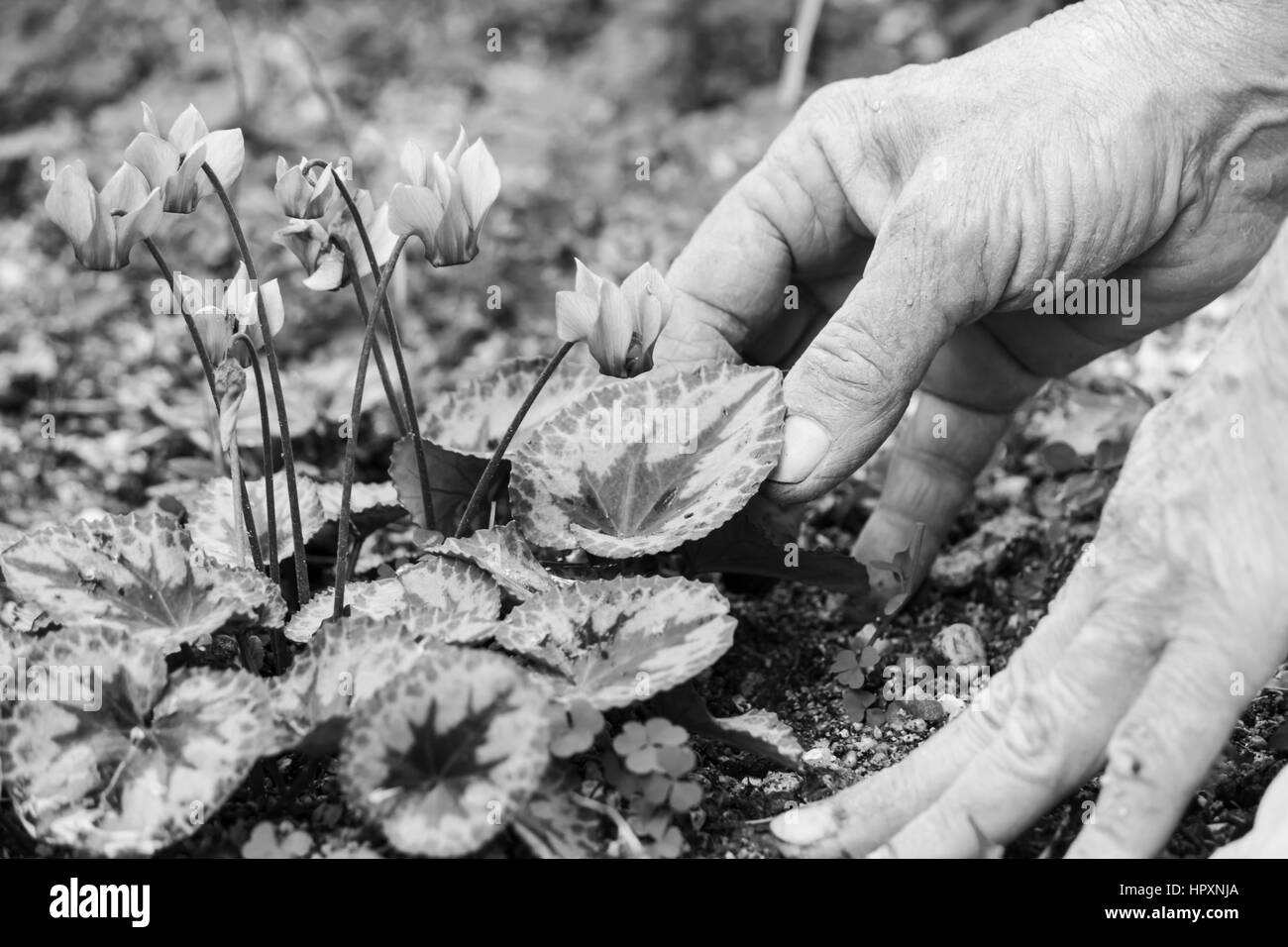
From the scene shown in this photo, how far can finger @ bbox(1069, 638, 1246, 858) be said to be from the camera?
119 cm

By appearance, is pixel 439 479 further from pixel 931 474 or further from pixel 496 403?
pixel 931 474

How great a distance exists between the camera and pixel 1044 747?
1.26m

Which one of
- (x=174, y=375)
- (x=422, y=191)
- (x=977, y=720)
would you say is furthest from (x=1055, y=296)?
(x=174, y=375)

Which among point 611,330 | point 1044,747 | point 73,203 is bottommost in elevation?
point 1044,747

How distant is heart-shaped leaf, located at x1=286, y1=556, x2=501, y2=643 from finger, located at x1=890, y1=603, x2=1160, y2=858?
1.83 ft

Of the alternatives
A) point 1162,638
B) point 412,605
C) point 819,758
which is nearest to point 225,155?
point 412,605

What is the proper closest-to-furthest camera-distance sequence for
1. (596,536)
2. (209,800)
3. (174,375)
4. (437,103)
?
(209,800) → (596,536) → (174,375) → (437,103)

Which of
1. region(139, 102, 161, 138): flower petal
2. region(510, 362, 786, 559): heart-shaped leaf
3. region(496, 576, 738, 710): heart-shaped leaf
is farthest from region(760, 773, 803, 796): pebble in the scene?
region(139, 102, 161, 138): flower petal

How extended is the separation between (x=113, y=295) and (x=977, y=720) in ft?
8.73

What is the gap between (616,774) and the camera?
140 centimetres

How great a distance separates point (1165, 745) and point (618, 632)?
597 mm

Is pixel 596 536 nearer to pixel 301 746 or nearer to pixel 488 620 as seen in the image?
pixel 488 620

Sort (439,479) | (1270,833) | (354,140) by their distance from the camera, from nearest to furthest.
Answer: (1270,833) < (439,479) < (354,140)

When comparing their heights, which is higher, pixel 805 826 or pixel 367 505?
pixel 367 505
